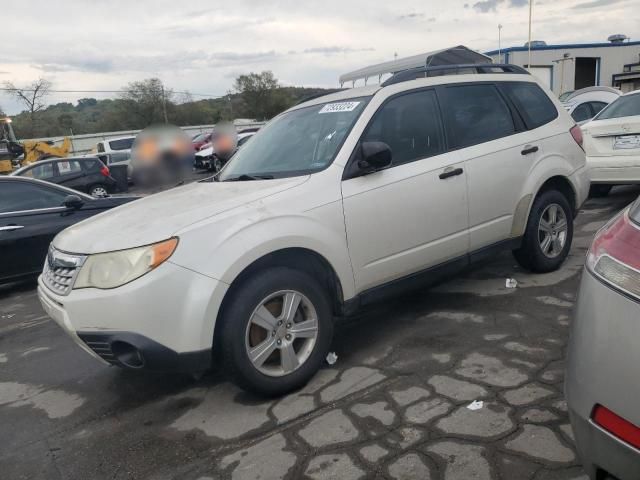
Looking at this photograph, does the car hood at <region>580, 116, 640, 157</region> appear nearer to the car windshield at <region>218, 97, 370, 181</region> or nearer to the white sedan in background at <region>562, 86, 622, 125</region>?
the car windshield at <region>218, 97, 370, 181</region>

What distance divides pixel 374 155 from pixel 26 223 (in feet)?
15.7

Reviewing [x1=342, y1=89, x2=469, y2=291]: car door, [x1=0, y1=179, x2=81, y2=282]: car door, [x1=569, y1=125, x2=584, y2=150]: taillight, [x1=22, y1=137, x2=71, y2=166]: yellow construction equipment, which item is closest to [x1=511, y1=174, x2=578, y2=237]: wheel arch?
[x1=569, y1=125, x2=584, y2=150]: taillight

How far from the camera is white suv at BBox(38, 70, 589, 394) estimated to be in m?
2.78

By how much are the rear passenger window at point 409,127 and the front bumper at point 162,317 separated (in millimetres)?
1588

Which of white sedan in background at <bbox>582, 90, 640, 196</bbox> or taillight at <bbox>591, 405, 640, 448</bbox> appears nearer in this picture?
taillight at <bbox>591, 405, 640, 448</bbox>

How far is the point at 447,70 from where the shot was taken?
4375 millimetres

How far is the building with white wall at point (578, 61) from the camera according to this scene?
1405 inches

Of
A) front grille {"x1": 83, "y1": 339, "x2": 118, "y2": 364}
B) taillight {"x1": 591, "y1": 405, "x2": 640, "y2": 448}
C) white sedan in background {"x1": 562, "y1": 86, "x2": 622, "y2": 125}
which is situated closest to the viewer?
taillight {"x1": 591, "y1": 405, "x2": 640, "y2": 448}

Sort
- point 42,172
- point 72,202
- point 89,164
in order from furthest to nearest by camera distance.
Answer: point 89,164 → point 42,172 → point 72,202

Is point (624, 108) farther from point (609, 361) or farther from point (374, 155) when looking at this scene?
point (609, 361)

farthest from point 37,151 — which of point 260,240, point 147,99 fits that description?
point 260,240

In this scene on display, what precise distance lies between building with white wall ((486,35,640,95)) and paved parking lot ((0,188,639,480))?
→ 116 ft

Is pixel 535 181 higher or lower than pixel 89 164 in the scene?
higher

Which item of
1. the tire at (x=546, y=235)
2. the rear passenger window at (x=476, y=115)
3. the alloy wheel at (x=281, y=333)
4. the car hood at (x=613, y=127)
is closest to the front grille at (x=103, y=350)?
the alloy wheel at (x=281, y=333)
